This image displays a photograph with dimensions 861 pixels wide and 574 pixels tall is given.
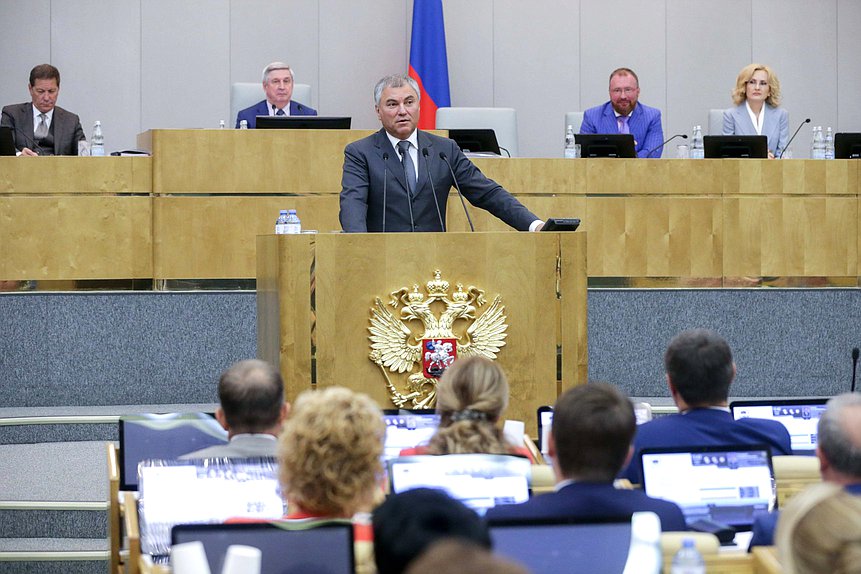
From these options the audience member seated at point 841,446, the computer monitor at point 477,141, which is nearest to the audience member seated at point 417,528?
the audience member seated at point 841,446

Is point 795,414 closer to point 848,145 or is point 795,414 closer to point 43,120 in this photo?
point 848,145

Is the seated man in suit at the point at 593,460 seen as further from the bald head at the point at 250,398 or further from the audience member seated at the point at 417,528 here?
the bald head at the point at 250,398

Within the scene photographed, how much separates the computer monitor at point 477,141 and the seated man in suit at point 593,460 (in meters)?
5.08

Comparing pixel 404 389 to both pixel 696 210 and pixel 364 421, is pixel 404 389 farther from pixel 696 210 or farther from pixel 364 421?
pixel 696 210

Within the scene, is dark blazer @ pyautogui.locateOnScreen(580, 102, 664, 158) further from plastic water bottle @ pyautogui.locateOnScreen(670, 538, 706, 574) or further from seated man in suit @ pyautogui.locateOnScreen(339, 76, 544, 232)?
plastic water bottle @ pyautogui.locateOnScreen(670, 538, 706, 574)

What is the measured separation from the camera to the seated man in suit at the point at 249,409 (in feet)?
10.6

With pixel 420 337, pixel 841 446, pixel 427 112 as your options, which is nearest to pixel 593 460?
pixel 841 446

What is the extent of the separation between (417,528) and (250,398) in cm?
152

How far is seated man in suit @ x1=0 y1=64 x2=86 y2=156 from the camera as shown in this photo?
8.30 m

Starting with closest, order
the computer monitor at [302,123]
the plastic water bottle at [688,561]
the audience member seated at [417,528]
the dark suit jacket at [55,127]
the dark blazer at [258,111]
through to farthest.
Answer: the audience member seated at [417,528] → the plastic water bottle at [688,561] → the computer monitor at [302,123] → the dark suit jacket at [55,127] → the dark blazer at [258,111]

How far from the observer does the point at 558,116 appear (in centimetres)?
1105

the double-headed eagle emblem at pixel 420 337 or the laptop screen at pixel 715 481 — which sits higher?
the double-headed eagle emblem at pixel 420 337

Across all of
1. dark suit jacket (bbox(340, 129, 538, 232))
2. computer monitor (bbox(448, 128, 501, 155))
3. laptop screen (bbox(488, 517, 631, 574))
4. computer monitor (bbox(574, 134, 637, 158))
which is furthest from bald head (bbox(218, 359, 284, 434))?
computer monitor (bbox(574, 134, 637, 158))

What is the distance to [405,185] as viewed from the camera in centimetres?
565
